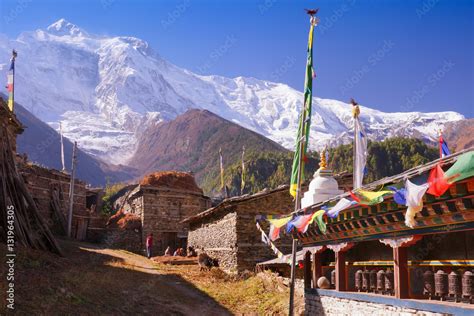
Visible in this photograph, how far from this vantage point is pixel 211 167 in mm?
95250

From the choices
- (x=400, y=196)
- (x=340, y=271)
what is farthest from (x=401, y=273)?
(x=340, y=271)

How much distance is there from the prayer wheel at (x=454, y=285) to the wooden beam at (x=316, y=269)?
609 cm

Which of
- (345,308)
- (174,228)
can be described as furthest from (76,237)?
(345,308)

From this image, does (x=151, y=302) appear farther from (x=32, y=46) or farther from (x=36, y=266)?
(x=32, y=46)

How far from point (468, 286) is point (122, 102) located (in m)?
164

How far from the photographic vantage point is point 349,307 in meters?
13.1

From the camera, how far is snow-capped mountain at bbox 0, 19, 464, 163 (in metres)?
143

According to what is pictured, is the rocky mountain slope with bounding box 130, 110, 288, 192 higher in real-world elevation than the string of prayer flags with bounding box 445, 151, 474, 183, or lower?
higher

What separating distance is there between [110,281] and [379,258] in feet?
31.1

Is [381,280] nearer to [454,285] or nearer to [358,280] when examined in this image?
[358,280]

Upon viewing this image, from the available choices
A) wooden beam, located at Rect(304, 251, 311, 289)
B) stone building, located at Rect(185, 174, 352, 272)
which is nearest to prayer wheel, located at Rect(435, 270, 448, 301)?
wooden beam, located at Rect(304, 251, 311, 289)

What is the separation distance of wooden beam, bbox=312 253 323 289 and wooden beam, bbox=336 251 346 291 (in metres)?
1.65

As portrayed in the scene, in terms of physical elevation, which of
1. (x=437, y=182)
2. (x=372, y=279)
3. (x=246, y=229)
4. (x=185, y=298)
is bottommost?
(x=185, y=298)

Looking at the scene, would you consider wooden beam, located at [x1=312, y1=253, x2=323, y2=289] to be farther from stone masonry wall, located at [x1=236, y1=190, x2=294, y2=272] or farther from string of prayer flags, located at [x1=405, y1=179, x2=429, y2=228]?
stone masonry wall, located at [x1=236, y1=190, x2=294, y2=272]
